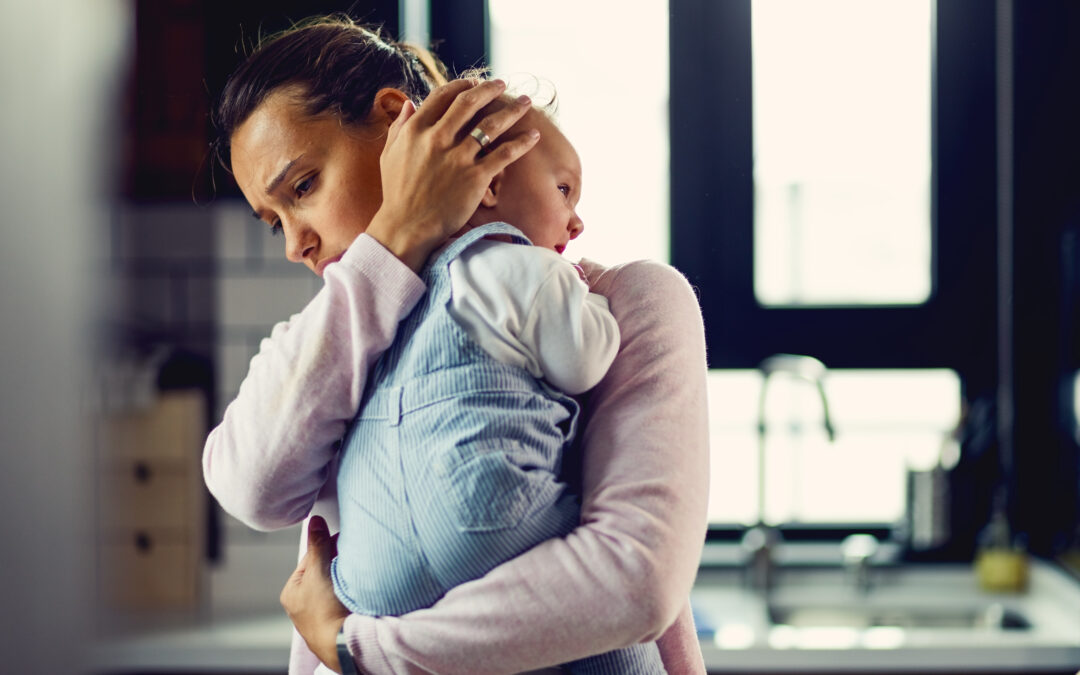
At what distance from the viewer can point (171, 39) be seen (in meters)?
1.41

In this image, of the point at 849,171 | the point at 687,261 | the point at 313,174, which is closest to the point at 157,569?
the point at 687,261

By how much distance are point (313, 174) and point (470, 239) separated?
0.54 ft

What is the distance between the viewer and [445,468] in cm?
51

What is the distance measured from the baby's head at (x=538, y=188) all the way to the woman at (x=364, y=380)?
0.11 feet

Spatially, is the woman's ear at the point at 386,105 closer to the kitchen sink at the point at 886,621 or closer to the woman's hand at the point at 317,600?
the woman's hand at the point at 317,600

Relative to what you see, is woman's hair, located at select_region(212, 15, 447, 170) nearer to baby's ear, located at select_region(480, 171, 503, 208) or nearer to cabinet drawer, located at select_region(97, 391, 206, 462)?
baby's ear, located at select_region(480, 171, 503, 208)

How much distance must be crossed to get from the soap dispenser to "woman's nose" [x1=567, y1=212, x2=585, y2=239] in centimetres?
136

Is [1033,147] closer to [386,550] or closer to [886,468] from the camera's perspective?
[886,468]

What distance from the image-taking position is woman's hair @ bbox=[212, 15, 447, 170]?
67 centimetres

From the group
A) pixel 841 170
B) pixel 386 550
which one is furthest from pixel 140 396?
pixel 841 170

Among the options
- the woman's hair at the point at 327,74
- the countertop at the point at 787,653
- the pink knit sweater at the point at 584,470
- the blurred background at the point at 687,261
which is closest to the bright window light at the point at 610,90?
the blurred background at the point at 687,261

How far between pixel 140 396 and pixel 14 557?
431 mm

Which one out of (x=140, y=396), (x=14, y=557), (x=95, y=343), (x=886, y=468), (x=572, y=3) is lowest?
(x=886, y=468)

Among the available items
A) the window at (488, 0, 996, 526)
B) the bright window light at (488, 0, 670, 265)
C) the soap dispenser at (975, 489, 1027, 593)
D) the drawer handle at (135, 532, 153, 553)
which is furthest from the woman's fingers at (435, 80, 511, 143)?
the soap dispenser at (975, 489, 1027, 593)
